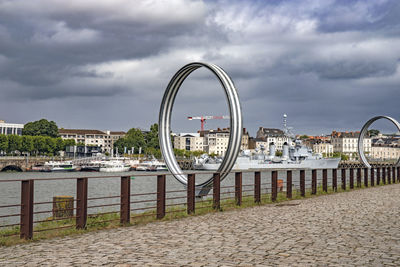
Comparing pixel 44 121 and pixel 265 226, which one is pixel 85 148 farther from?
pixel 265 226

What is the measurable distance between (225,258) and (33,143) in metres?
119

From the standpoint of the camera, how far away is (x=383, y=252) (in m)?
6.22

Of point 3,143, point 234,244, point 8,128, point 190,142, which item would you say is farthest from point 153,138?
point 234,244

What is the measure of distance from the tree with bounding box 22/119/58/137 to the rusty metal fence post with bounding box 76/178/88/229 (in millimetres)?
131660

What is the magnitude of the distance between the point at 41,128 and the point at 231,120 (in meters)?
129

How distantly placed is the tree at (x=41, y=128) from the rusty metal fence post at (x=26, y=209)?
13241cm

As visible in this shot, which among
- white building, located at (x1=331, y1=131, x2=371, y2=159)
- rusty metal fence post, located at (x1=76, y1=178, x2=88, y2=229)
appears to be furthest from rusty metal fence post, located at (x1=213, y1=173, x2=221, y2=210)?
white building, located at (x1=331, y1=131, x2=371, y2=159)

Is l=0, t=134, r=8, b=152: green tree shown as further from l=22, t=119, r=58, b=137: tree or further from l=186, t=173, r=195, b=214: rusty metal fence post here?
l=186, t=173, r=195, b=214: rusty metal fence post

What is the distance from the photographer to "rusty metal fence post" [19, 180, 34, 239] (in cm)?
712

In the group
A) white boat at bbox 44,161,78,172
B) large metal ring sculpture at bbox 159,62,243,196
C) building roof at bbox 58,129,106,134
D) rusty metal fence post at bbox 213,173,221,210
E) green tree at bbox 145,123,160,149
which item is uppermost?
building roof at bbox 58,129,106,134

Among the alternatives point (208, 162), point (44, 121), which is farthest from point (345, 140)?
point (44, 121)

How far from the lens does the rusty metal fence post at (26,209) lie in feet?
23.4

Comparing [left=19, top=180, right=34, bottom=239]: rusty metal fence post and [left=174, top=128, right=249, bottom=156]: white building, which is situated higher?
[left=174, top=128, right=249, bottom=156]: white building

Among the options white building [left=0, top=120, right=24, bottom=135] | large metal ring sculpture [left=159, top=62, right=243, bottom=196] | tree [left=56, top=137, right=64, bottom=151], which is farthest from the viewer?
white building [left=0, top=120, right=24, bottom=135]
